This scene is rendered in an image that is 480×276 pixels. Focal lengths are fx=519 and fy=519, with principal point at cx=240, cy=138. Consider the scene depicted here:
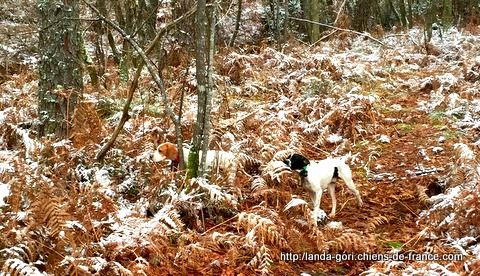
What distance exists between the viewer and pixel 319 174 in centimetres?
571

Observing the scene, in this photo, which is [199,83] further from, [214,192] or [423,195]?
[423,195]

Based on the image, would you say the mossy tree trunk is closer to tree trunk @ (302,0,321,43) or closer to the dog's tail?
the dog's tail

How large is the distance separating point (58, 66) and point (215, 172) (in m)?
2.39

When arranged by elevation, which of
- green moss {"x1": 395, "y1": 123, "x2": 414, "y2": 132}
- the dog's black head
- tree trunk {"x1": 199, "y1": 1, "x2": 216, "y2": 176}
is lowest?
green moss {"x1": 395, "y1": 123, "x2": 414, "y2": 132}

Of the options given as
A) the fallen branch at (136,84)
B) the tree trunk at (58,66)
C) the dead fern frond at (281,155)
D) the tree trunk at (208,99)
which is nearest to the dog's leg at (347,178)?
the dead fern frond at (281,155)

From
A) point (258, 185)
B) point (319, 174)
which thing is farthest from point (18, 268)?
point (319, 174)

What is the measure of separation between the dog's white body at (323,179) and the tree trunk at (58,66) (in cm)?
295

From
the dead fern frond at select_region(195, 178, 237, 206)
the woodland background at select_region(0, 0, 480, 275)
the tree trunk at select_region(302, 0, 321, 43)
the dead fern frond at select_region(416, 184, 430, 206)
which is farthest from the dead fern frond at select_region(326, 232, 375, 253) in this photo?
the tree trunk at select_region(302, 0, 321, 43)

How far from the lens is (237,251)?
4.61 meters

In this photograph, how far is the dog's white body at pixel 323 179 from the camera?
18.4 ft

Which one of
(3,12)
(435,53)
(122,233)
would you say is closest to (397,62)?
(435,53)

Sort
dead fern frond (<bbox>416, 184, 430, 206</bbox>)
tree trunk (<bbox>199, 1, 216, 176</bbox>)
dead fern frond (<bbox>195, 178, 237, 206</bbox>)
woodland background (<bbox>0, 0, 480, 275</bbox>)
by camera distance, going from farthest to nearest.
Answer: dead fern frond (<bbox>416, 184, 430, 206</bbox>)
tree trunk (<bbox>199, 1, 216, 176</bbox>)
dead fern frond (<bbox>195, 178, 237, 206</bbox>)
woodland background (<bbox>0, 0, 480, 275</bbox>)

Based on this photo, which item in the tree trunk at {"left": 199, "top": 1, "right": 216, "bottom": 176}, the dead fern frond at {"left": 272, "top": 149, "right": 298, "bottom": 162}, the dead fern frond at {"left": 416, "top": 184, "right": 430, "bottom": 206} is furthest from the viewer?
the dead fern frond at {"left": 272, "top": 149, "right": 298, "bottom": 162}

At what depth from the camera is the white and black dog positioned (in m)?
5.61
